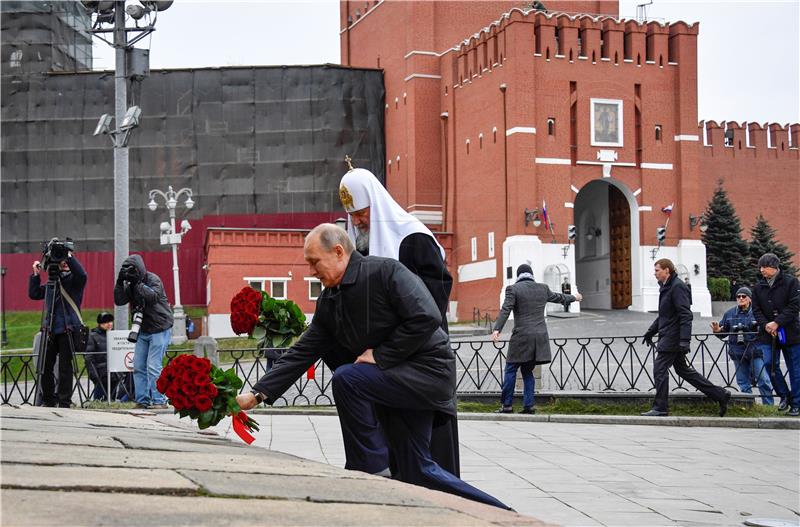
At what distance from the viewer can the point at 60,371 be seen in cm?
1168

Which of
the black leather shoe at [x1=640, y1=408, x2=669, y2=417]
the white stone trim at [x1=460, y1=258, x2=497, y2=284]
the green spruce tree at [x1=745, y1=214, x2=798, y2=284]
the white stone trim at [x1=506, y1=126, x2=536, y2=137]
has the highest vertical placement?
the white stone trim at [x1=506, y1=126, x2=536, y2=137]

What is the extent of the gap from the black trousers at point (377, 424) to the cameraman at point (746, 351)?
8.89 meters

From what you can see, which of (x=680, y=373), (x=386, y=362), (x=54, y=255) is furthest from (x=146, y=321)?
(x=386, y=362)

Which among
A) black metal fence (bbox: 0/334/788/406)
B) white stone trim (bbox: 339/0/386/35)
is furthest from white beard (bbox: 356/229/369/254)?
white stone trim (bbox: 339/0/386/35)

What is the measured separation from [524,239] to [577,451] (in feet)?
104

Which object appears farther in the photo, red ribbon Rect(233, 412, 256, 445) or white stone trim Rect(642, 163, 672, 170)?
white stone trim Rect(642, 163, 672, 170)

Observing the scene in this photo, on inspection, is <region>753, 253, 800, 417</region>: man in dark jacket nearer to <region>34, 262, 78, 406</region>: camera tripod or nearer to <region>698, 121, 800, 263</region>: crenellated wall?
<region>34, 262, 78, 406</region>: camera tripod

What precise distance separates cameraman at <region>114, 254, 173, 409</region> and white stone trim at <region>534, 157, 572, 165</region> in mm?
30448

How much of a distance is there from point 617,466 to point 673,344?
408 cm

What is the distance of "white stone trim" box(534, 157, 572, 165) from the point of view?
4150cm

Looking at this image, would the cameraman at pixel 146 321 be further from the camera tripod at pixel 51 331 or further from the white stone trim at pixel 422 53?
the white stone trim at pixel 422 53

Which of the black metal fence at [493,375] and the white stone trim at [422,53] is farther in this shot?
the white stone trim at [422,53]

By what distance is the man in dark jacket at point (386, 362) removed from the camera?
15.9 ft

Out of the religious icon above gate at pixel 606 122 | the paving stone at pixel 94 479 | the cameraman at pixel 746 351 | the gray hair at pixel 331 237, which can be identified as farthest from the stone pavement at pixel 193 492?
the religious icon above gate at pixel 606 122
